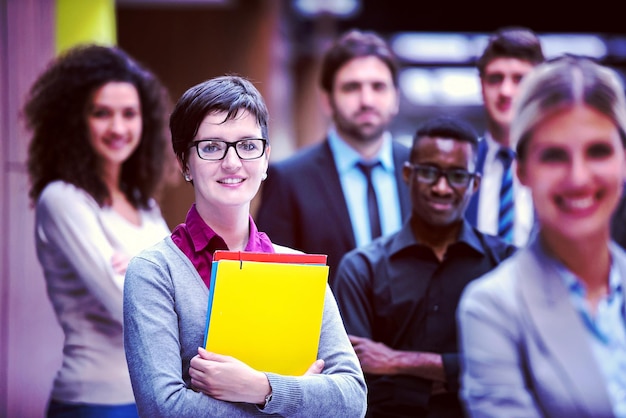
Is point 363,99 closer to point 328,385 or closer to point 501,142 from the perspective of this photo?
point 501,142

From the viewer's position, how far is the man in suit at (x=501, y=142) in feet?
7.91

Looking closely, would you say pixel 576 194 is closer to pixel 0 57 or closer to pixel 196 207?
pixel 196 207

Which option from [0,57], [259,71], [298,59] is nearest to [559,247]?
[0,57]

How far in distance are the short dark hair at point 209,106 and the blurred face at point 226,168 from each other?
0.01 metres

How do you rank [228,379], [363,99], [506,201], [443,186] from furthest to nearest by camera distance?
→ [363,99] < [506,201] < [443,186] < [228,379]

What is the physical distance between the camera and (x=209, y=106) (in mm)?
1774

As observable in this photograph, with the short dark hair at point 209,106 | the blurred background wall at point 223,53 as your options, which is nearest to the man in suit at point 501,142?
the blurred background wall at point 223,53

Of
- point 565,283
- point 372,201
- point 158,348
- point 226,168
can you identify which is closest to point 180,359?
point 158,348

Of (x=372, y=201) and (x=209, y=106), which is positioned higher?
(x=209, y=106)

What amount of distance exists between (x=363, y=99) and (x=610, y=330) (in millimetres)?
1863

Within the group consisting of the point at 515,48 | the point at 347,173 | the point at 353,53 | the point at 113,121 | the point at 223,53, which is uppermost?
the point at 223,53

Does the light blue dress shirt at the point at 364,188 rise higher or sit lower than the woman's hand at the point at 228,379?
higher

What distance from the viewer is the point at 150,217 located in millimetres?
3115

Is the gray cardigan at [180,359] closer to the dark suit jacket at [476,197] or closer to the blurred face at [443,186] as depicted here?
the blurred face at [443,186]
